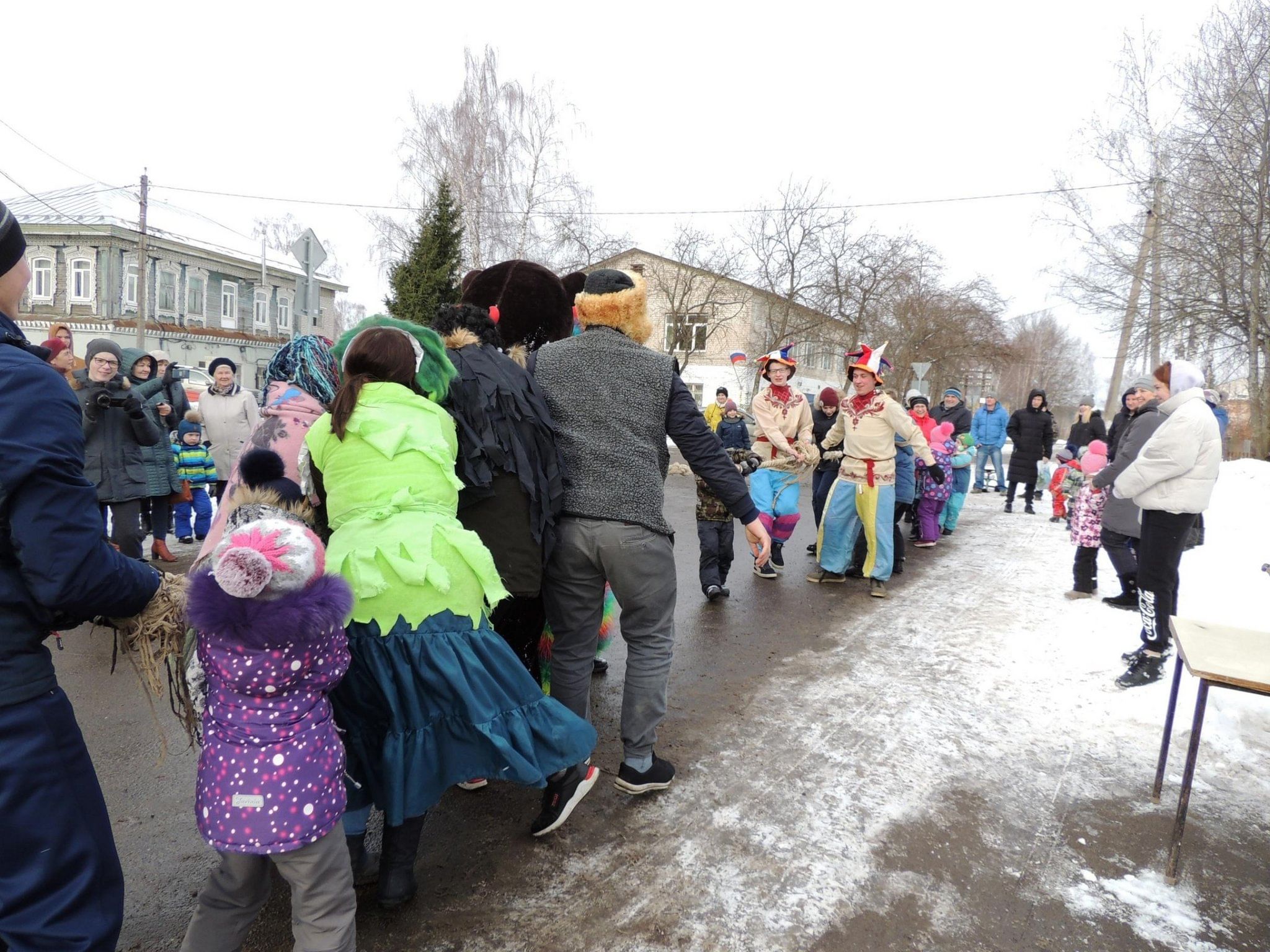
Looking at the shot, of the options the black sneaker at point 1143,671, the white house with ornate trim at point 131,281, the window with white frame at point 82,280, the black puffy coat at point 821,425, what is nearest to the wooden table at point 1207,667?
the black sneaker at point 1143,671

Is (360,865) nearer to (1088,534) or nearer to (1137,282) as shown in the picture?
(1088,534)

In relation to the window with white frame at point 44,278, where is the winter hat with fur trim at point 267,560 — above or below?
below

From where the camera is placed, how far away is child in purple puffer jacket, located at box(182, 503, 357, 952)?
1.75 m

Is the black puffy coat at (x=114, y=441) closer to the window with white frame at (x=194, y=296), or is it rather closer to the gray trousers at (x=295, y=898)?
the gray trousers at (x=295, y=898)

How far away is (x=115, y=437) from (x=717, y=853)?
5.51 meters

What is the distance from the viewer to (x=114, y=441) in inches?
230

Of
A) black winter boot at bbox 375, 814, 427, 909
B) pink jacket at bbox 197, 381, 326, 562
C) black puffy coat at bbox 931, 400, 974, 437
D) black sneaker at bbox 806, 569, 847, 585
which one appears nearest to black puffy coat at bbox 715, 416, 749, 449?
black sneaker at bbox 806, 569, 847, 585

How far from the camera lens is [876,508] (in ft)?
21.5

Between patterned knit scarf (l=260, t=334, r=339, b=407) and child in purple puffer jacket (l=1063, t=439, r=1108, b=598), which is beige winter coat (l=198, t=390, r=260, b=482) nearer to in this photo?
patterned knit scarf (l=260, t=334, r=339, b=407)

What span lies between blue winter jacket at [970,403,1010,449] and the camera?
1217 cm

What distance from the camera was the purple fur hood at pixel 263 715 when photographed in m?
1.76

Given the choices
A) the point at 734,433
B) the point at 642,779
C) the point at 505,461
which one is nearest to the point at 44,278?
the point at 734,433

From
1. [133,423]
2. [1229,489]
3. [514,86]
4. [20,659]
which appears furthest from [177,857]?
[514,86]

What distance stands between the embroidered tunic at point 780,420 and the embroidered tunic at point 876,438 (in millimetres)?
410
